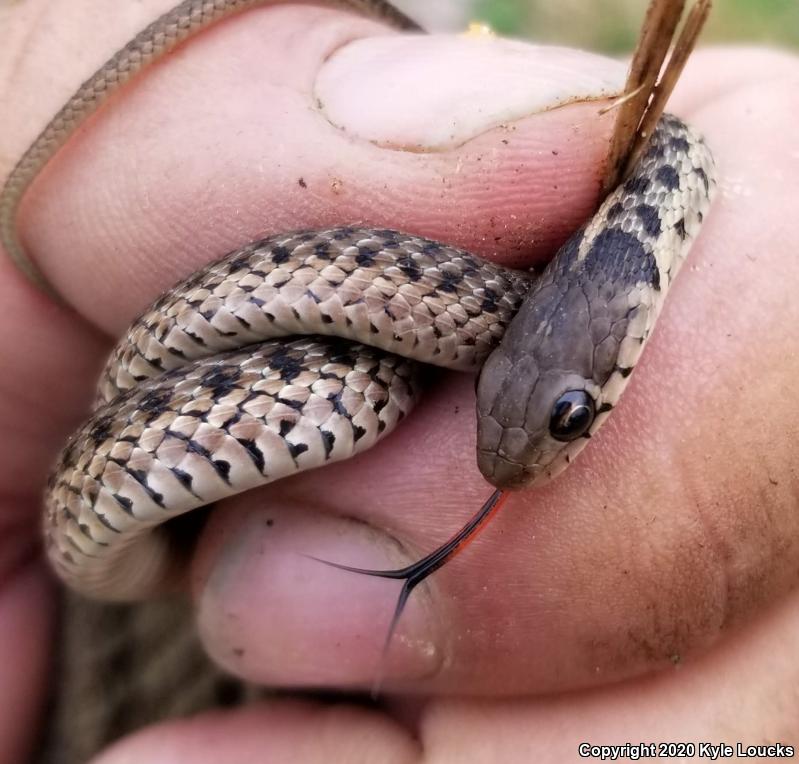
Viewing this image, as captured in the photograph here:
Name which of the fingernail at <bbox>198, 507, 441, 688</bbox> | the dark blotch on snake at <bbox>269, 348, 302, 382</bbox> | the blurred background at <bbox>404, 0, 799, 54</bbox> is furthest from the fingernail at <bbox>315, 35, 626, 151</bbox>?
the blurred background at <bbox>404, 0, 799, 54</bbox>

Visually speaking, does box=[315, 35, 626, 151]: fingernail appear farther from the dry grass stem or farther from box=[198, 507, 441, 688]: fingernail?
box=[198, 507, 441, 688]: fingernail

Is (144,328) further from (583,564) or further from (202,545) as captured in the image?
(583,564)

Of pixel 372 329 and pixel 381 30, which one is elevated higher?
pixel 381 30

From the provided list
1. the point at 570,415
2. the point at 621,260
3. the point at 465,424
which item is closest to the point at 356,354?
the point at 465,424

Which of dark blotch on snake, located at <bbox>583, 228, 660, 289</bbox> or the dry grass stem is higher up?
the dry grass stem

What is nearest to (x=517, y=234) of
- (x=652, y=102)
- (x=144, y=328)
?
(x=652, y=102)

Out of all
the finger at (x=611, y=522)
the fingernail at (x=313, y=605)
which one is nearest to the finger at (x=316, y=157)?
the finger at (x=611, y=522)
